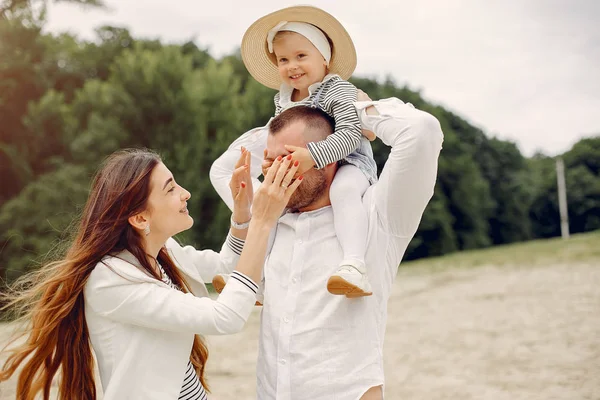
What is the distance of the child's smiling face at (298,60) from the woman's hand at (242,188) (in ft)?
1.14

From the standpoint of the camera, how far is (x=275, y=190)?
2.03 meters

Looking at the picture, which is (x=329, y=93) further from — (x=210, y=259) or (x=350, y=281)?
(x=210, y=259)

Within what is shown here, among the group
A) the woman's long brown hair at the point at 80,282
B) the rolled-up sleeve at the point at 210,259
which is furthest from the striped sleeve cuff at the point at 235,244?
the woman's long brown hair at the point at 80,282

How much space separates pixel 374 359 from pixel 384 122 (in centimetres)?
77

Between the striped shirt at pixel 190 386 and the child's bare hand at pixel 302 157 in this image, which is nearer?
the child's bare hand at pixel 302 157

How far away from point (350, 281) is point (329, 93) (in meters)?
0.74

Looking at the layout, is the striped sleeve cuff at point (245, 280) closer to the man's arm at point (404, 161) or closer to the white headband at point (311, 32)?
the man's arm at point (404, 161)

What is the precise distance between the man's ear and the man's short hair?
1.80 ft

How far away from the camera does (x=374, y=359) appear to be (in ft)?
6.71

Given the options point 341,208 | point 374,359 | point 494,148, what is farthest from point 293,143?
point 494,148

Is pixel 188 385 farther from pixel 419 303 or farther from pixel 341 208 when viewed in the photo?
pixel 419 303

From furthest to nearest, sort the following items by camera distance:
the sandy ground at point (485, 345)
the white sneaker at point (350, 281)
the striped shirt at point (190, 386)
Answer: the sandy ground at point (485, 345), the striped shirt at point (190, 386), the white sneaker at point (350, 281)

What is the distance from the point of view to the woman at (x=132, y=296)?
2.05 m

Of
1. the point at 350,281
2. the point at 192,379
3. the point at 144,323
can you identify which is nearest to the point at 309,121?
the point at 350,281
